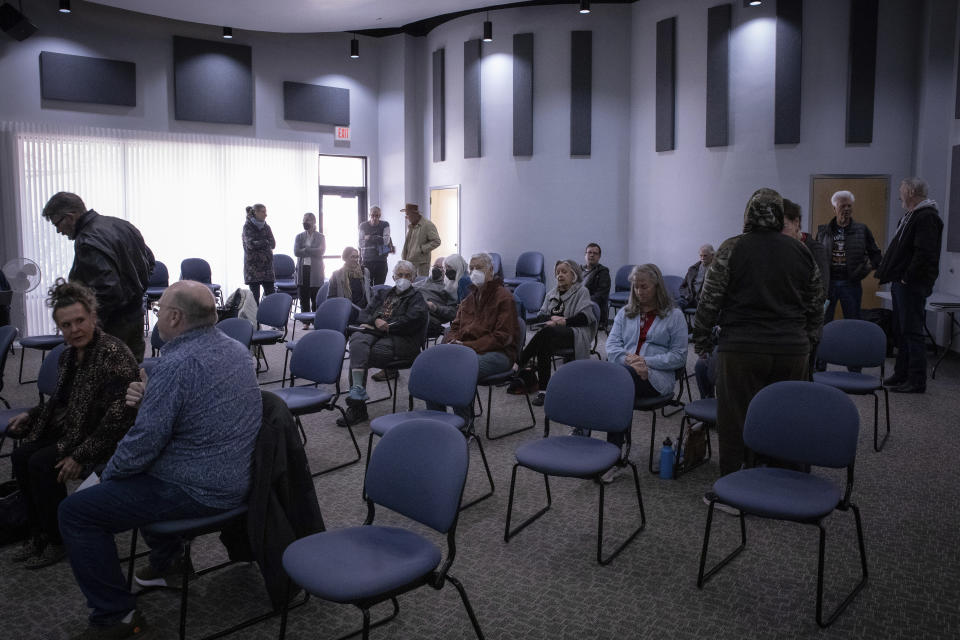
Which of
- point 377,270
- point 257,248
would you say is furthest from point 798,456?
point 257,248

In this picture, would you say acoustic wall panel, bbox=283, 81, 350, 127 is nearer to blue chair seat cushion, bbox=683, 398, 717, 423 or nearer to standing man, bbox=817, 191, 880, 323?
standing man, bbox=817, 191, 880, 323

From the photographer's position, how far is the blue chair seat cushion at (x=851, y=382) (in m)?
4.53

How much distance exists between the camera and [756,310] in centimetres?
351

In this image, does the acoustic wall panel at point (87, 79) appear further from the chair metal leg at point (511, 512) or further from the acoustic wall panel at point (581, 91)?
the chair metal leg at point (511, 512)

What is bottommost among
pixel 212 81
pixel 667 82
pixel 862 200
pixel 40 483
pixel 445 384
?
pixel 40 483

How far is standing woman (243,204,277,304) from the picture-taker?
9.67 meters

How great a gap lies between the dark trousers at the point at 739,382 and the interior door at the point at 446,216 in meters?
8.18

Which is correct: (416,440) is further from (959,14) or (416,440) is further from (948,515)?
(959,14)

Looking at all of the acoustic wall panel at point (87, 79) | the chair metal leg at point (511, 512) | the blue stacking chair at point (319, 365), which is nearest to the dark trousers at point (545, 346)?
the blue stacking chair at point (319, 365)

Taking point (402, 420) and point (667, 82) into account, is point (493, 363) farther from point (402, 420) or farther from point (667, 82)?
point (667, 82)

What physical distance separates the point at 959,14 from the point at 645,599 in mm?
7868

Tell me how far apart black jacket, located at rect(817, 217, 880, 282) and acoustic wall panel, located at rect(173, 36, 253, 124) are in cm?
804

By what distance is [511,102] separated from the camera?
10.6 m

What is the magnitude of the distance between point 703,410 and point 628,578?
128 cm
